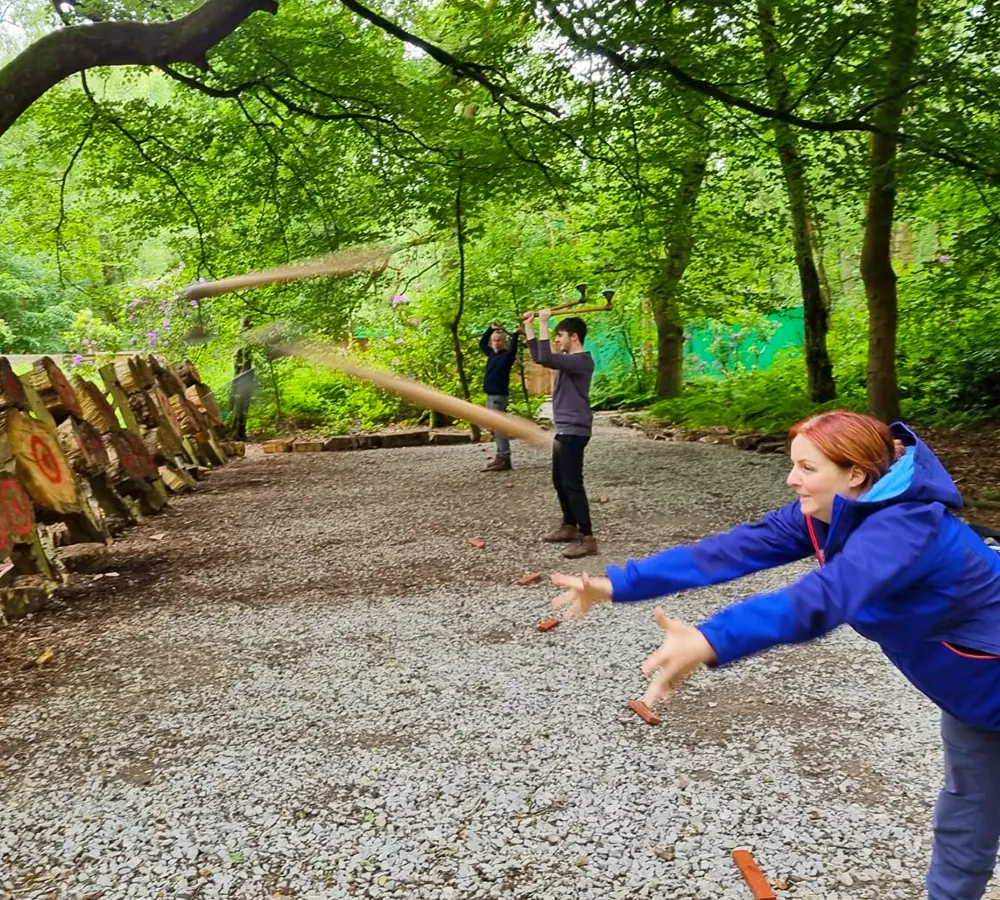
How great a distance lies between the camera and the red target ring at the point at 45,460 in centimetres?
599

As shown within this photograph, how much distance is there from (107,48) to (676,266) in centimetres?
840

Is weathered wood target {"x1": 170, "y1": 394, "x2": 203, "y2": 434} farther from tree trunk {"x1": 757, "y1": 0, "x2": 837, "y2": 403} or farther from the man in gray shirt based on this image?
tree trunk {"x1": 757, "y1": 0, "x2": 837, "y2": 403}

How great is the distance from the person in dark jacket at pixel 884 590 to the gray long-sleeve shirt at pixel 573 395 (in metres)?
3.87

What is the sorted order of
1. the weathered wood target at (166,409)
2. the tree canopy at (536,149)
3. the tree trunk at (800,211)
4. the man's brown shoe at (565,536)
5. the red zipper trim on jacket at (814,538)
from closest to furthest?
1. the red zipper trim on jacket at (814,538)
2. the tree canopy at (536,149)
3. the man's brown shoe at (565,536)
4. the tree trunk at (800,211)
5. the weathered wood target at (166,409)

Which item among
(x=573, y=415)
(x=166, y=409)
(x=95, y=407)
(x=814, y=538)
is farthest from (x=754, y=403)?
(x=814, y=538)

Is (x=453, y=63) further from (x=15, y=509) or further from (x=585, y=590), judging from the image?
(x=585, y=590)

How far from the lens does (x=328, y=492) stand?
9625 millimetres

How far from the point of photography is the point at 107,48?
5750 millimetres

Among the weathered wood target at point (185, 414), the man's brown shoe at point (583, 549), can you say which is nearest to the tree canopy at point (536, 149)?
the weathered wood target at point (185, 414)

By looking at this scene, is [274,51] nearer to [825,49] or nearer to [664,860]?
[825,49]

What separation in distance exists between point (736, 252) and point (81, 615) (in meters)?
11.0

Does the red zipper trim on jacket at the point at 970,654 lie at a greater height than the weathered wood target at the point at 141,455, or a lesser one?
lesser

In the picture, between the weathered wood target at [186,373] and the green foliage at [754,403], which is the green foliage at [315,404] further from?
the green foliage at [754,403]

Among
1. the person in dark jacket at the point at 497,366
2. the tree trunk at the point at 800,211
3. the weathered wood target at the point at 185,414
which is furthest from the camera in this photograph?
the weathered wood target at the point at 185,414
